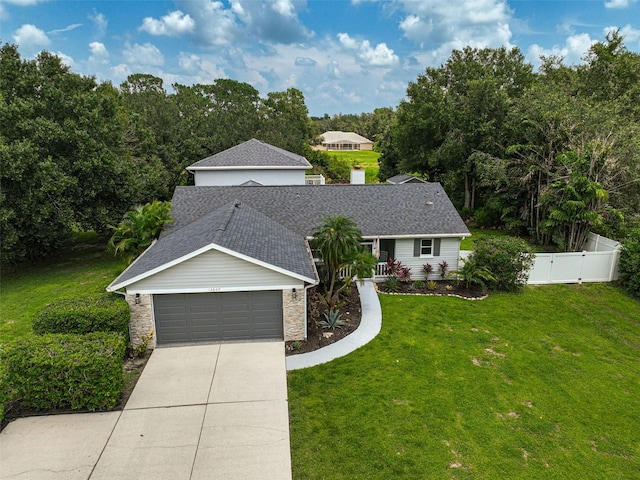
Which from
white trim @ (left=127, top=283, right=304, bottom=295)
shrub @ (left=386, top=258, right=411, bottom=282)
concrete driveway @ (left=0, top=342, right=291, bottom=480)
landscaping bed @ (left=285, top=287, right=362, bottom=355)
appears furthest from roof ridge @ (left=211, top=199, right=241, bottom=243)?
shrub @ (left=386, top=258, right=411, bottom=282)

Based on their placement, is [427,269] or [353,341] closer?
[353,341]

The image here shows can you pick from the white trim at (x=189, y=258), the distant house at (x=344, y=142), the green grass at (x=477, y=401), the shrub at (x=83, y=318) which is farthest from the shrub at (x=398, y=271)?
the distant house at (x=344, y=142)

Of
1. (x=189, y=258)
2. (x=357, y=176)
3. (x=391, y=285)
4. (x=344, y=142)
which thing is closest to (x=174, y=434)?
(x=189, y=258)

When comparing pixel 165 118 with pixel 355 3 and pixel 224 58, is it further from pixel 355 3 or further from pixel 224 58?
pixel 355 3

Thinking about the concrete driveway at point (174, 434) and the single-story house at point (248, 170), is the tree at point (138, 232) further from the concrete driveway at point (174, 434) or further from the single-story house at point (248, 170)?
the single-story house at point (248, 170)

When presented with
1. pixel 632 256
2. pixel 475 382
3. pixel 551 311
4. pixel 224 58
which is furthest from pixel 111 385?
pixel 224 58

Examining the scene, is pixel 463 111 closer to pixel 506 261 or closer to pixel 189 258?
pixel 506 261
